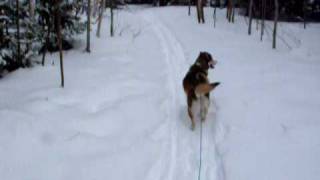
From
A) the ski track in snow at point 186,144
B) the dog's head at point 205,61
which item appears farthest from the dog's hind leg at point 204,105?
the dog's head at point 205,61

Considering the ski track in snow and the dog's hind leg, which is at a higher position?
the dog's hind leg

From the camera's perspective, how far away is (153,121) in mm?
8375

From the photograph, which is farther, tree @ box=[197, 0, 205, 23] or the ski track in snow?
tree @ box=[197, 0, 205, 23]

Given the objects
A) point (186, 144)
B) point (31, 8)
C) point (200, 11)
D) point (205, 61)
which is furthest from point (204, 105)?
point (200, 11)

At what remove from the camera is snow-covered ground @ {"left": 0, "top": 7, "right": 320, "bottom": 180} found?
6.28 m

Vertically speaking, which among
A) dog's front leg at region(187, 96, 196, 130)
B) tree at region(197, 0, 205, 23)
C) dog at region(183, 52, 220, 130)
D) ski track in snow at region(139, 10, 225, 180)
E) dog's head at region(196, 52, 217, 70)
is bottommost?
ski track in snow at region(139, 10, 225, 180)

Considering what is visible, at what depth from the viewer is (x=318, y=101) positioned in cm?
930

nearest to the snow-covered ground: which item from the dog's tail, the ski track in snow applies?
the ski track in snow

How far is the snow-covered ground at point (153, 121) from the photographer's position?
6281mm

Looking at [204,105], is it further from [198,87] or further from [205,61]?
[205,61]

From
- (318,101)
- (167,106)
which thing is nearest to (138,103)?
(167,106)

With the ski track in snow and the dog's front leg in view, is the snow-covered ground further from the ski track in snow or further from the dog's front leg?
the dog's front leg

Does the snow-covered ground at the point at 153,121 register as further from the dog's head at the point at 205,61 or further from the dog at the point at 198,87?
the dog's head at the point at 205,61

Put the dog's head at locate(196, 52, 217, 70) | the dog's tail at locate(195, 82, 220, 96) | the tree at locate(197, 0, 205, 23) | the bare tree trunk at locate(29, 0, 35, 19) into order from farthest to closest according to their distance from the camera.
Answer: the tree at locate(197, 0, 205, 23), the bare tree trunk at locate(29, 0, 35, 19), the dog's head at locate(196, 52, 217, 70), the dog's tail at locate(195, 82, 220, 96)
